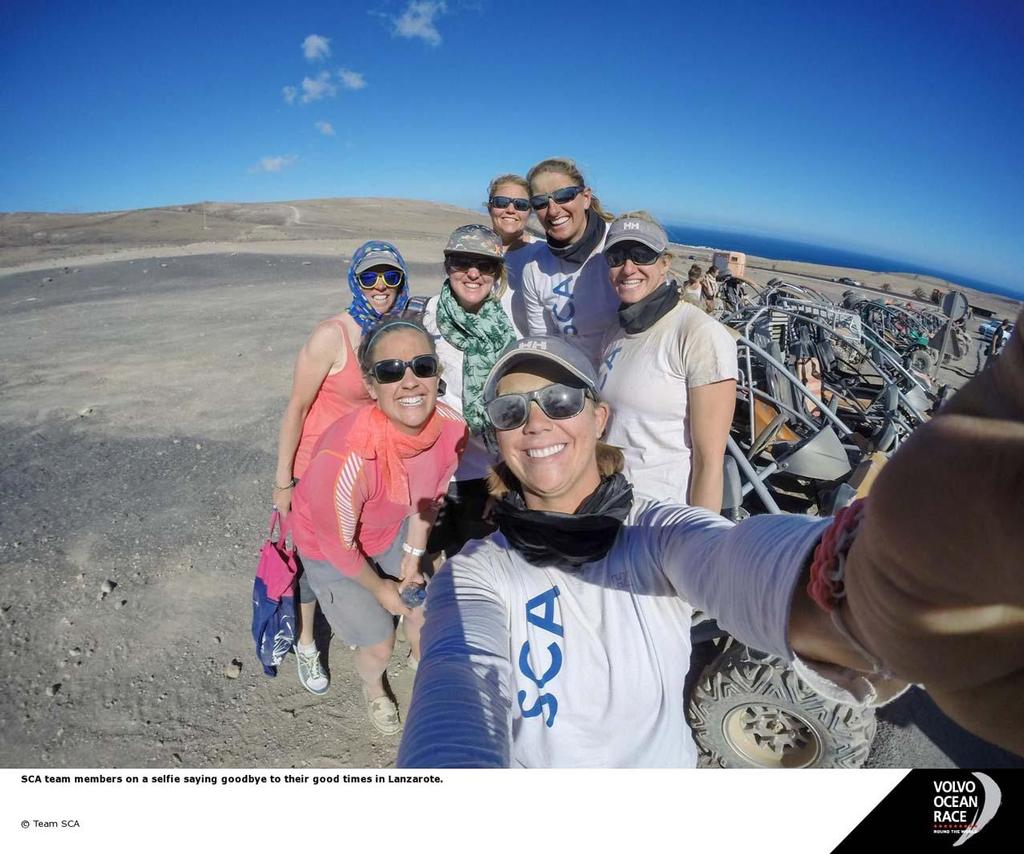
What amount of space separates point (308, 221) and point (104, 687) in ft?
108

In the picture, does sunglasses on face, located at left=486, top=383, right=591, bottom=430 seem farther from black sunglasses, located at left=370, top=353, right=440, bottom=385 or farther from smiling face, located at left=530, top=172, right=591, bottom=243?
smiling face, located at left=530, top=172, right=591, bottom=243

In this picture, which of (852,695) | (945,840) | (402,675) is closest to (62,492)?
(402,675)

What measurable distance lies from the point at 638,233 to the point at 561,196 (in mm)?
666

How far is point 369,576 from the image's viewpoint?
6.34ft

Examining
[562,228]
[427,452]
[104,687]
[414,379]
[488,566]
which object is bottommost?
[104,687]

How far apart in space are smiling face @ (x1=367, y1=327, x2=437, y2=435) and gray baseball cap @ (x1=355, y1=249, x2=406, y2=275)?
1.88 feet

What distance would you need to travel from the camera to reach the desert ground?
201 centimetres

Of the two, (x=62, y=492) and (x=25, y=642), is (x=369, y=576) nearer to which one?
(x=25, y=642)

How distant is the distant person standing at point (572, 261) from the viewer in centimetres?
222

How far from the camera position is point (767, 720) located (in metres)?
1.99

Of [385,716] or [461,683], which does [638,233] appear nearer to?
[461,683]

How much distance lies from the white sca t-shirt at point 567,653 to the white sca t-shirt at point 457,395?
908 mm

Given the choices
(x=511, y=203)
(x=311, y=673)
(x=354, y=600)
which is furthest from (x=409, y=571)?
(x=511, y=203)

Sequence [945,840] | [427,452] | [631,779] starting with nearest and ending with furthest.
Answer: [631,779] < [945,840] < [427,452]
